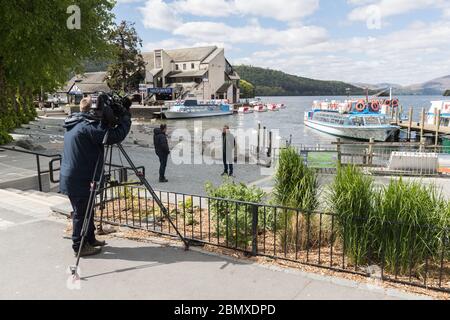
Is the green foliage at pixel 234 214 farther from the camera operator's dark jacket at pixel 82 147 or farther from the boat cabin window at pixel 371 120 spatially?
the boat cabin window at pixel 371 120

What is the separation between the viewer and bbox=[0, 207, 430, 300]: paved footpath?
12.6 feet

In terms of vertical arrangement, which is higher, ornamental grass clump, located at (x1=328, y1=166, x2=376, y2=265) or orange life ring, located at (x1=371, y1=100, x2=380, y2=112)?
orange life ring, located at (x1=371, y1=100, x2=380, y2=112)

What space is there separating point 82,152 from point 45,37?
12573 mm

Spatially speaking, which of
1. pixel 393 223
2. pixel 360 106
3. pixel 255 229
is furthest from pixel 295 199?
pixel 360 106

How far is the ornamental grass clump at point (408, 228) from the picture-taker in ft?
13.8

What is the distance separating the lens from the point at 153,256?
485cm

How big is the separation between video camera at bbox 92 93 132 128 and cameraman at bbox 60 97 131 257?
0.07 feet

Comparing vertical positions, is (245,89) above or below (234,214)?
above

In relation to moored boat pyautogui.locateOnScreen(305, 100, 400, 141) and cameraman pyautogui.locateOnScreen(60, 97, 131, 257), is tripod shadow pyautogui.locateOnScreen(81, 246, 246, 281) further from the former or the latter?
moored boat pyautogui.locateOnScreen(305, 100, 400, 141)

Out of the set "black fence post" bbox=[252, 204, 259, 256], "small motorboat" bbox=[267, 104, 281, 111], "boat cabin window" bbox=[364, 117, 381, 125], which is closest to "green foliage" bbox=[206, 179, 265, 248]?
"black fence post" bbox=[252, 204, 259, 256]

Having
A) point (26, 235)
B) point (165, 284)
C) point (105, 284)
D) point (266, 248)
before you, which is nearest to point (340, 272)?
point (266, 248)

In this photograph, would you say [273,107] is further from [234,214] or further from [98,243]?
[98,243]

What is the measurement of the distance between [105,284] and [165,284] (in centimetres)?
64

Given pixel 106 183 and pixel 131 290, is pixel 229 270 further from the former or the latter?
pixel 106 183
